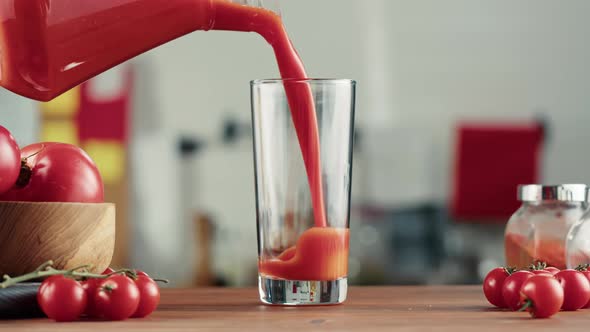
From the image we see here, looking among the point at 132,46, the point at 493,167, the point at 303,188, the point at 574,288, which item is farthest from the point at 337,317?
the point at 493,167

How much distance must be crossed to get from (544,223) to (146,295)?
1.77ft

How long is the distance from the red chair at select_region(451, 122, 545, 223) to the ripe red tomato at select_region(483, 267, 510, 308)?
85.6 inches

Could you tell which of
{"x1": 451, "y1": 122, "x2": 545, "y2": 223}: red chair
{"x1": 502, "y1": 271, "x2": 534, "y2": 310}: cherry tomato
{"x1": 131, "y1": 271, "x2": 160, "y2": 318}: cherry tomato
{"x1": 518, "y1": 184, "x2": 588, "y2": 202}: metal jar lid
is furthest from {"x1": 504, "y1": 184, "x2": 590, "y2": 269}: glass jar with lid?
{"x1": 451, "y1": 122, "x2": 545, "y2": 223}: red chair

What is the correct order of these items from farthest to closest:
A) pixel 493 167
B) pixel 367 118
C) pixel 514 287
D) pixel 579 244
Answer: pixel 367 118 < pixel 493 167 < pixel 579 244 < pixel 514 287

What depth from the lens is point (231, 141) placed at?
321 centimetres

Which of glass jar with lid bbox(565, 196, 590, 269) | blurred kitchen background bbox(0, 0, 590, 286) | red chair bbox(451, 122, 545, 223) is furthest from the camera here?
blurred kitchen background bbox(0, 0, 590, 286)

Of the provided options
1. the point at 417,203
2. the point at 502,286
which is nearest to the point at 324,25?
the point at 417,203

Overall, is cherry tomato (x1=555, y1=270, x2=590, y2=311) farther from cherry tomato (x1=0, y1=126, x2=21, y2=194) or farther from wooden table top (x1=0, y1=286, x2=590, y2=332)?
cherry tomato (x1=0, y1=126, x2=21, y2=194)

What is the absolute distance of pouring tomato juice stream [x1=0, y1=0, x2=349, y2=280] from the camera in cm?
88

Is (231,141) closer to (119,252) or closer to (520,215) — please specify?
(119,252)

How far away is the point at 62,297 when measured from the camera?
0.75 m

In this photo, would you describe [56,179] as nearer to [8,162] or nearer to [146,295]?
[8,162]

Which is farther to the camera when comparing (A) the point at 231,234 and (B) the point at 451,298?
(A) the point at 231,234

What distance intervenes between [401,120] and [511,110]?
384mm
